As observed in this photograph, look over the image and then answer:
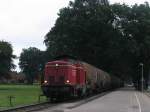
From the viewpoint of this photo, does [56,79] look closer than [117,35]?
Yes

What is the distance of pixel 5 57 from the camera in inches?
4075

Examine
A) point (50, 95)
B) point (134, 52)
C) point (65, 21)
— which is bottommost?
point (50, 95)

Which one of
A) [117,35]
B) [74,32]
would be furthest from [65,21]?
[117,35]

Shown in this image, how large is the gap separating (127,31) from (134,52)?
4.82 meters

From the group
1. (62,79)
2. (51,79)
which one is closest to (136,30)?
(62,79)

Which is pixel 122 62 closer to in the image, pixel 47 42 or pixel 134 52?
pixel 134 52

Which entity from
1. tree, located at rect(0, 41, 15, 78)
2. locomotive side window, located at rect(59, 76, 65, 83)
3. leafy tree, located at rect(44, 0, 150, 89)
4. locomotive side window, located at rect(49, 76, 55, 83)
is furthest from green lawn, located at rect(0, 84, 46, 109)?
tree, located at rect(0, 41, 15, 78)

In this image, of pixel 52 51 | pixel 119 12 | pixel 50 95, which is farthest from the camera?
pixel 119 12

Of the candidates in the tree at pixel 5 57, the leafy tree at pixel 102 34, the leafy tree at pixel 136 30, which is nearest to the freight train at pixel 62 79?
the leafy tree at pixel 102 34

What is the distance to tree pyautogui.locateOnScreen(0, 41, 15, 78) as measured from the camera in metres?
103

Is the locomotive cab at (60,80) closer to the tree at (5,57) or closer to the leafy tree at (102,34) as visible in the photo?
the leafy tree at (102,34)

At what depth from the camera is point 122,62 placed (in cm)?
9575

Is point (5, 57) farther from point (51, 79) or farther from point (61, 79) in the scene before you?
point (61, 79)

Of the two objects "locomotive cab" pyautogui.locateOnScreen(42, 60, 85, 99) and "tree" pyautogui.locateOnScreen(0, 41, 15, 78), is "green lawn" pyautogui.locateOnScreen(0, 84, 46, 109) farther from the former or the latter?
"tree" pyautogui.locateOnScreen(0, 41, 15, 78)
